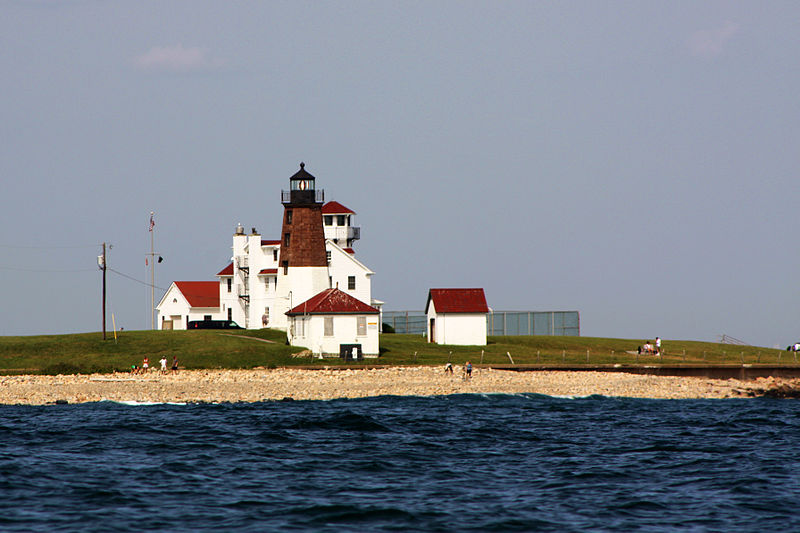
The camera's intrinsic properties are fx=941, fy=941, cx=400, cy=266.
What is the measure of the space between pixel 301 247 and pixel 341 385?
22867 millimetres

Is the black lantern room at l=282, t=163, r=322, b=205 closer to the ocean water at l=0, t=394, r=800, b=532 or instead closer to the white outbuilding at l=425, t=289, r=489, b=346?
the white outbuilding at l=425, t=289, r=489, b=346

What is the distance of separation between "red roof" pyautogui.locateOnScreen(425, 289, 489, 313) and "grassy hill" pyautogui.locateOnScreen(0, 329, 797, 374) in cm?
300

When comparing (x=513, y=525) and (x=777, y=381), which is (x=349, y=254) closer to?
(x=777, y=381)

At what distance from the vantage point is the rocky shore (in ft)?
151

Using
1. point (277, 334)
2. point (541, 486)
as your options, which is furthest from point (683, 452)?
point (277, 334)

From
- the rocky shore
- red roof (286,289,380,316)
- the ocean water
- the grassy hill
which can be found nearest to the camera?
the ocean water

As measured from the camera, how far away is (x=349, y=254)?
81875 millimetres

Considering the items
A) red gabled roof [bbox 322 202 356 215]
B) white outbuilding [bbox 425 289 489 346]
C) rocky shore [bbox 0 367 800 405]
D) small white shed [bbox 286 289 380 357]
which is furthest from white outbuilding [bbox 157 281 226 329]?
rocky shore [bbox 0 367 800 405]

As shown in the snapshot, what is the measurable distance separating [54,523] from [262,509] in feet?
15.6

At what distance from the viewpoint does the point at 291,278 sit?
7106 cm

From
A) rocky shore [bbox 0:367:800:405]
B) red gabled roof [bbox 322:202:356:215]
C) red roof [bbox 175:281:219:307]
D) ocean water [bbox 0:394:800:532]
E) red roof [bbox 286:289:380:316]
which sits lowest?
ocean water [bbox 0:394:800:532]

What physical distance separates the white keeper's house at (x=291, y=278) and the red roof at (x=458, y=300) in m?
6.52

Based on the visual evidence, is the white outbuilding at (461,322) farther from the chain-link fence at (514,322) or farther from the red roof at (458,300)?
the chain-link fence at (514,322)

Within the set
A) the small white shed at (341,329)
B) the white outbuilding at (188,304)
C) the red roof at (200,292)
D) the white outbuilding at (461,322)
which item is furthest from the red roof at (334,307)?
the red roof at (200,292)
